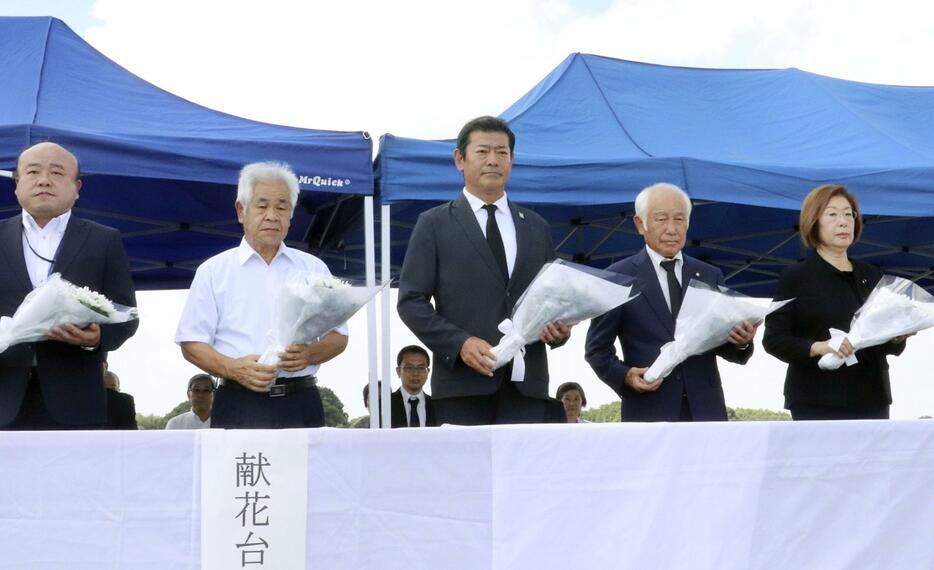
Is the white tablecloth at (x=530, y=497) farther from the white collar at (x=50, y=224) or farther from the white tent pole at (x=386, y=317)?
the white tent pole at (x=386, y=317)

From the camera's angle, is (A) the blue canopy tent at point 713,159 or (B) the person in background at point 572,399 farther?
(B) the person in background at point 572,399

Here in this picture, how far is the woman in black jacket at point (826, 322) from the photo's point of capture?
3.32m

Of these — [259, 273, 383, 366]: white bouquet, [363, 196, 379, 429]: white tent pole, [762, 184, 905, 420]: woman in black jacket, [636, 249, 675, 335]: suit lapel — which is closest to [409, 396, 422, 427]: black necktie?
[363, 196, 379, 429]: white tent pole

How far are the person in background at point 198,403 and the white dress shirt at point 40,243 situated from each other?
3.59 meters

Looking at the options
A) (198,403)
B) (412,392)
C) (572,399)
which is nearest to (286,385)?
(412,392)

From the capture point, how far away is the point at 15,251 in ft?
9.74

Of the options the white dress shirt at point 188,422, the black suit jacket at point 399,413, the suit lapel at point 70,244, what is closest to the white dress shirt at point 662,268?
the suit lapel at point 70,244


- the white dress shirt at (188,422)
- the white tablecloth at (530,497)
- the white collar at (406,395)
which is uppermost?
the white collar at (406,395)

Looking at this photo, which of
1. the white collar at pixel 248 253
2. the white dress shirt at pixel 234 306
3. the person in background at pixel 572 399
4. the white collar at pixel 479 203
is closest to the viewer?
the white dress shirt at pixel 234 306

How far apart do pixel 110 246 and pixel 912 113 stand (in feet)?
17.9

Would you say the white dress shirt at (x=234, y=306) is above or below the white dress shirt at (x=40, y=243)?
below

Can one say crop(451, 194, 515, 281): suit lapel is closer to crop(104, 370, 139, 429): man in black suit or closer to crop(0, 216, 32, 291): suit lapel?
crop(0, 216, 32, 291): suit lapel

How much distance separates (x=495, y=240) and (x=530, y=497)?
1.20 meters

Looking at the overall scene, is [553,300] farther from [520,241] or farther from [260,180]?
[260,180]
